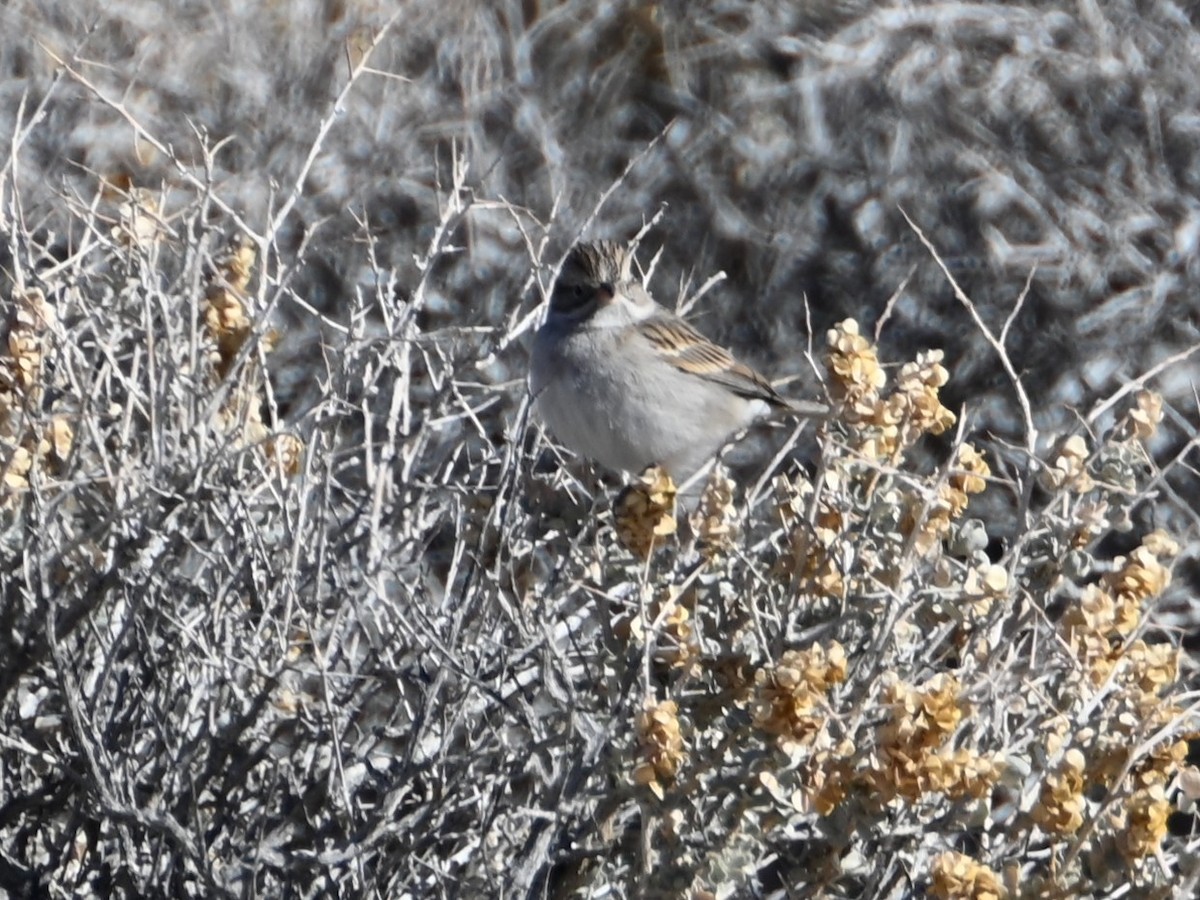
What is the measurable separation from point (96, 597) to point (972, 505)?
3.03m

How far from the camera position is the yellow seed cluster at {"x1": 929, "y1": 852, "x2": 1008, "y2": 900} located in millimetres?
2527

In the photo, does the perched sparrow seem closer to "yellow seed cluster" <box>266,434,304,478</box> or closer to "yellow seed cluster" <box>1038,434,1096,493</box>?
"yellow seed cluster" <box>266,434,304,478</box>

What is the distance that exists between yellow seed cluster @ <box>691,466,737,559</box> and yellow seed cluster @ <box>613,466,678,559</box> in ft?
0.14

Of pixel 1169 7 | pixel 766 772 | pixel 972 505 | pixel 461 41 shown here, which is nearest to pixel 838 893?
pixel 766 772

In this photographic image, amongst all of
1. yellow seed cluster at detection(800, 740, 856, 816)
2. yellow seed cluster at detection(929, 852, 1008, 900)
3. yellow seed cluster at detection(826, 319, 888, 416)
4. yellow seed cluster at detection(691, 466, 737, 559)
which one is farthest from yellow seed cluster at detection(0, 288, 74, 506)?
yellow seed cluster at detection(929, 852, 1008, 900)

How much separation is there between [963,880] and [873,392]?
27.6 inches

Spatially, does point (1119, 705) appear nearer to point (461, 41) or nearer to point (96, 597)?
point (96, 597)

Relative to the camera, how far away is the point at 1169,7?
548 centimetres

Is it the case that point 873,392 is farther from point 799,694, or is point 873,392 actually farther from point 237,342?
point 237,342

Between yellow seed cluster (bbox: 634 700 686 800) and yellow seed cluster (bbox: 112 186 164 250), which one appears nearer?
yellow seed cluster (bbox: 634 700 686 800)

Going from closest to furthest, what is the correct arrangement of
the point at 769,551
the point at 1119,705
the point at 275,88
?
the point at 1119,705, the point at 769,551, the point at 275,88

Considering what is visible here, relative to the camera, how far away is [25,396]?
306cm

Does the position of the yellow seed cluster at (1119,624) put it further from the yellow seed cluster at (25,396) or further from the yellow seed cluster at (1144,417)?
the yellow seed cluster at (25,396)

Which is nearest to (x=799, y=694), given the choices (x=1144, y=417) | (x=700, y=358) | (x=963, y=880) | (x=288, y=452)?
(x=963, y=880)
